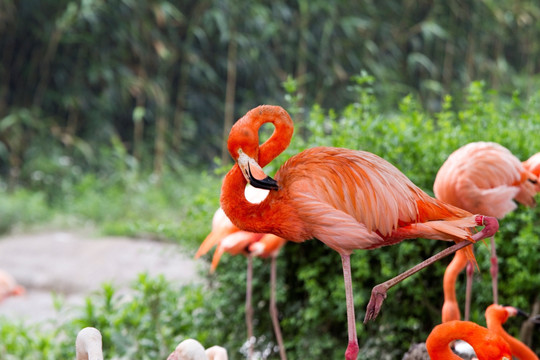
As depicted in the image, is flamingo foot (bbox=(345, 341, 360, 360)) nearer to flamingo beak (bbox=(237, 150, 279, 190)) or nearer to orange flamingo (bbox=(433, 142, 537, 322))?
flamingo beak (bbox=(237, 150, 279, 190))

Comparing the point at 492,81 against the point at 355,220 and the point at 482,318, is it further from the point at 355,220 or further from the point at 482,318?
the point at 355,220

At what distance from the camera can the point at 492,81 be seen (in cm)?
A: 1137

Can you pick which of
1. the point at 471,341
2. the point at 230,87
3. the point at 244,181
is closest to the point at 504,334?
the point at 471,341

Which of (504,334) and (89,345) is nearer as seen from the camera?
(89,345)

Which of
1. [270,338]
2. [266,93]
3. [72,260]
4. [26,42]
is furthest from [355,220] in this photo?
[266,93]

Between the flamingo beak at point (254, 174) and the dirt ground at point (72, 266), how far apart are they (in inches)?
140

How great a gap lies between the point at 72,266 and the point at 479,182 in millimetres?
4344

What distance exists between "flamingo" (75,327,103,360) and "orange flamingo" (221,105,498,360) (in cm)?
45

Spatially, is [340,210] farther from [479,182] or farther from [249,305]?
[249,305]

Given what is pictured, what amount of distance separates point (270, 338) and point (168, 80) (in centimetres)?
670

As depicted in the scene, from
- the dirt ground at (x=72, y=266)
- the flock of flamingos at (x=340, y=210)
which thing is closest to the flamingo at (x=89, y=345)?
the flock of flamingos at (x=340, y=210)

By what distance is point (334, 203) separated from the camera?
168cm

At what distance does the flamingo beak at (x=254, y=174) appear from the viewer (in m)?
1.58

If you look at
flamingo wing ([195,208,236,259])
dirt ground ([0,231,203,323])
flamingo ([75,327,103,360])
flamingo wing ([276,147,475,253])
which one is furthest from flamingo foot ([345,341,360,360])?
dirt ground ([0,231,203,323])
